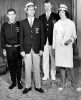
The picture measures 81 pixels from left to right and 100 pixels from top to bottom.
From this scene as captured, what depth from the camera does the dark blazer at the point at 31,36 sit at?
4.25 metres

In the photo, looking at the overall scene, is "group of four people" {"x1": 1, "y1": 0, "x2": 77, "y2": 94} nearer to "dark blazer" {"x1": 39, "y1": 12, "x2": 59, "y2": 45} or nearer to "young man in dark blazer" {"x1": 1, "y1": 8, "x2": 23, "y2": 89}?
"young man in dark blazer" {"x1": 1, "y1": 8, "x2": 23, "y2": 89}

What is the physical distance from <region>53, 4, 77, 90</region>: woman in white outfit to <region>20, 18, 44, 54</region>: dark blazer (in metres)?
0.30

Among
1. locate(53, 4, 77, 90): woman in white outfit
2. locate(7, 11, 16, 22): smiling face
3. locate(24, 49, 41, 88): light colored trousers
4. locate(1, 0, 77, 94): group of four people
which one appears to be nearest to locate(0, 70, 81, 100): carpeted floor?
locate(1, 0, 77, 94): group of four people

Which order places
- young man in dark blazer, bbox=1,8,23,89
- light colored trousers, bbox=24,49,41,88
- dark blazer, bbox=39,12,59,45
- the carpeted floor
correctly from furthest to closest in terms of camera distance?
dark blazer, bbox=39,12,59,45 → young man in dark blazer, bbox=1,8,23,89 → light colored trousers, bbox=24,49,41,88 → the carpeted floor

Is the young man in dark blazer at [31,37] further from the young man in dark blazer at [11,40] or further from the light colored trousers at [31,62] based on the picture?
the young man in dark blazer at [11,40]

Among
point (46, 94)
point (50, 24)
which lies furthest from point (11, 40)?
point (46, 94)

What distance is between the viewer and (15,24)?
14.6 ft

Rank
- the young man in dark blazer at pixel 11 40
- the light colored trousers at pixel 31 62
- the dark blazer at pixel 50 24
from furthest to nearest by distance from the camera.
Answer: the dark blazer at pixel 50 24 < the young man in dark blazer at pixel 11 40 < the light colored trousers at pixel 31 62

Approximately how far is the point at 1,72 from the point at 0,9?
181cm

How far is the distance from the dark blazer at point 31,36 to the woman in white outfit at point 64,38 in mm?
297

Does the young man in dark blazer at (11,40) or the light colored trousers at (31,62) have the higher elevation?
the young man in dark blazer at (11,40)

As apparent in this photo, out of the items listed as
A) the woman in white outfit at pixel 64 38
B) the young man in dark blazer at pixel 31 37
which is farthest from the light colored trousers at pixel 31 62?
the woman in white outfit at pixel 64 38

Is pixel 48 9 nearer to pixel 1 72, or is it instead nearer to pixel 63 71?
pixel 63 71

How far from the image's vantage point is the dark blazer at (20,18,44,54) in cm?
425
